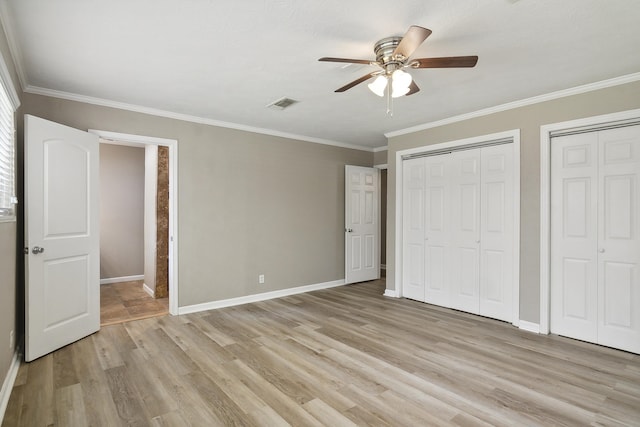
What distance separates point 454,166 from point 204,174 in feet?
10.8

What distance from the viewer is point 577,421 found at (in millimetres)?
2102

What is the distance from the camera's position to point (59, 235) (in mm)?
3186

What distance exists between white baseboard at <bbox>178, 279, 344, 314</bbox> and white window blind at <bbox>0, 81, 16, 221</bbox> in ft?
7.16

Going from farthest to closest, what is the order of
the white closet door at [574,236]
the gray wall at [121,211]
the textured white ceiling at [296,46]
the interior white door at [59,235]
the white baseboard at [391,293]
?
the gray wall at [121,211]
the white baseboard at [391,293]
the white closet door at [574,236]
the interior white door at [59,235]
the textured white ceiling at [296,46]

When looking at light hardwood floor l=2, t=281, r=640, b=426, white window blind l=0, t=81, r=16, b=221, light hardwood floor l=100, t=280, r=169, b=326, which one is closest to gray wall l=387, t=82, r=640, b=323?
light hardwood floor l=2, t=281, r=640, b=426

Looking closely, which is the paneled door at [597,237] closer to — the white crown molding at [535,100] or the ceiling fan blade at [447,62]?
the white crown molding at [535,100]

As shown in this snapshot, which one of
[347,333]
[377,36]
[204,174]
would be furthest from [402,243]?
[377,36]

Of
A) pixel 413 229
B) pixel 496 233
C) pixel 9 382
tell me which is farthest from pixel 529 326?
pixel 9 382

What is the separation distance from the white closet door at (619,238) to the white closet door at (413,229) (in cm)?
200

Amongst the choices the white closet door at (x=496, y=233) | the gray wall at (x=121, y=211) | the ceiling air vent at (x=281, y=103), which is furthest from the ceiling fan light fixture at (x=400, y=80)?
the gray wall at (x=121, y=211)

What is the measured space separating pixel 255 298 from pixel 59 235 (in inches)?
98.7

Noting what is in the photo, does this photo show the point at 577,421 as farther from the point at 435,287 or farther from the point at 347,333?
the point at 435,287

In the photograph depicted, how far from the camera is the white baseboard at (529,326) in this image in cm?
362

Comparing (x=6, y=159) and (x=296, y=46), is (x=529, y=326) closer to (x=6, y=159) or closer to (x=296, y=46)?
(x=296, y=46)
